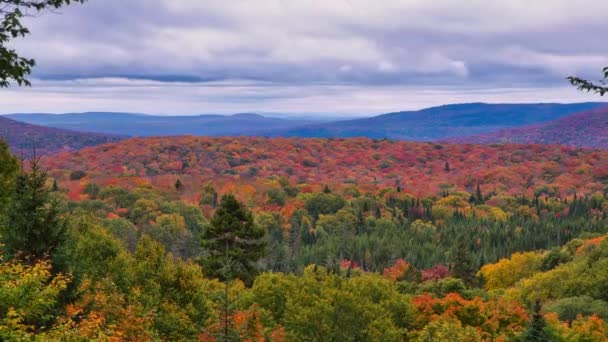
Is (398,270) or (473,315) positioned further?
(398,270)

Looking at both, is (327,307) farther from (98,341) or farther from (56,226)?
(98,341)

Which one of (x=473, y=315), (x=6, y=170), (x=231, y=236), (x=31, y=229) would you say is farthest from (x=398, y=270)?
(x=31, y=229)

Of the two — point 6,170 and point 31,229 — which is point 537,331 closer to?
point 31,229

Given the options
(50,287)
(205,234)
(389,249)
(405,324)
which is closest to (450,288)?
(405,324)

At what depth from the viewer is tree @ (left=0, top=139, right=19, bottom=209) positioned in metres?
32.2

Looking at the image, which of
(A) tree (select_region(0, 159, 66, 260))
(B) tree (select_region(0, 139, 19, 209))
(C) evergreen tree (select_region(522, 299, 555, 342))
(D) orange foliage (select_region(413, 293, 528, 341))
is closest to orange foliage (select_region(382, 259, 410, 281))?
(D) orange foliage (select_region(413, 293, 528, 341))

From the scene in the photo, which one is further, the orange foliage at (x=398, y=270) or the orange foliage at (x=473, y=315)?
the orange foliage at (x=398, y=270)

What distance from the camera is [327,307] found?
127ft

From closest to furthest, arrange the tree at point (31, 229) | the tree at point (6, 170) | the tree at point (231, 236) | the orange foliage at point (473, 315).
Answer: the tree at point (31, 229)
the tree at point (6, 170)
the tree at point (231, 236)
the orange foliage at point (473, 315)

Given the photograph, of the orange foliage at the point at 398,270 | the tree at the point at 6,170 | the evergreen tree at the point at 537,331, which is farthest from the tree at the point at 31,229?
the orange foliage at the point at 398,270

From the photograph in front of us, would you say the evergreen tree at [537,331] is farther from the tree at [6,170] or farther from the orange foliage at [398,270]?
the orange foliage at [398,270]

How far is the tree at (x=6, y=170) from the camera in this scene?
32.2m

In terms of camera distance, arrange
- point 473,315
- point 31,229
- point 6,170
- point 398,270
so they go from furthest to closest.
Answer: point 398,270, point 473,315, point 6,170, point 31,229

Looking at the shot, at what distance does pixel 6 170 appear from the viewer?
34.2 m
